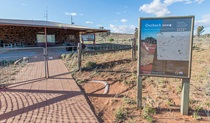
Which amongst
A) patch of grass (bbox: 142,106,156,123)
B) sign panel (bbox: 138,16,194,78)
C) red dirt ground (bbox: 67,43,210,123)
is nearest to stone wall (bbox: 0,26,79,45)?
red dirt ground (bbox: 67,43,210,123)

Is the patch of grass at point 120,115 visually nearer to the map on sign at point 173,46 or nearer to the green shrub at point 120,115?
the green shrub at point 120,115

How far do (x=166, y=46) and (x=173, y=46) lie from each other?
5.3 inches

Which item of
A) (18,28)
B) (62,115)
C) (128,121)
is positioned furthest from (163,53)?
(18,28)

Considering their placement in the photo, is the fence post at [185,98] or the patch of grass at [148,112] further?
the fence post at [185,98]

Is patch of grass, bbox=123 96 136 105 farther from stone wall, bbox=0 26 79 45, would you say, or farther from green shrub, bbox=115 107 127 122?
stone wall, bbox=0 26 79 45

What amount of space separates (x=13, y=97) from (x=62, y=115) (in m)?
1.73

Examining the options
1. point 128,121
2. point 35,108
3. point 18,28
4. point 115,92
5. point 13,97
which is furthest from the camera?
point 18,28

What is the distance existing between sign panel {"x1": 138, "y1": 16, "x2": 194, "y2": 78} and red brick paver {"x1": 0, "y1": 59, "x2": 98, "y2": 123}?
1.71m

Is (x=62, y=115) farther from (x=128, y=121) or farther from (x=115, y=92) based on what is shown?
(x=115, y=92)

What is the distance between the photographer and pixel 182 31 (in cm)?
297

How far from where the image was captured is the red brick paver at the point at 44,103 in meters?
3.02

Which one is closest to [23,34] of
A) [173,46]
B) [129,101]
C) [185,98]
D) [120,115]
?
[129,101]

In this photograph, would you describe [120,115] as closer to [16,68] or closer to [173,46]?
[173,46]

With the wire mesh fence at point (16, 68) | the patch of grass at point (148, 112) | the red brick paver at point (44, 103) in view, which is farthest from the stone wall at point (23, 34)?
the patch of grass at point (148, 112)
